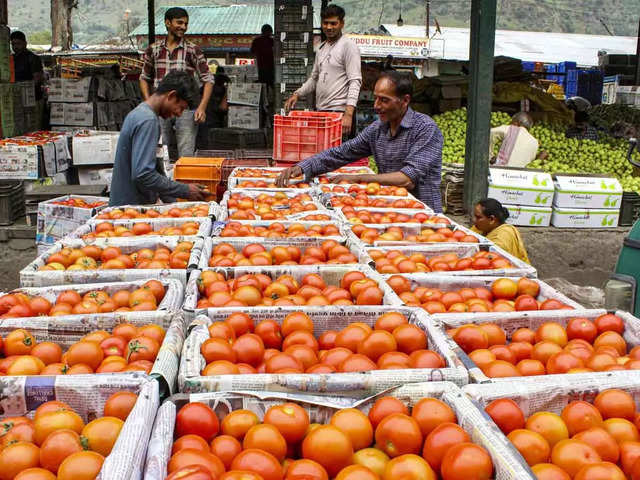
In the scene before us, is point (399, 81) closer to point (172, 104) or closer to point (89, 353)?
point (172, 104)

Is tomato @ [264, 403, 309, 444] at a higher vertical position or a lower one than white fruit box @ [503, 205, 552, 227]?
higher

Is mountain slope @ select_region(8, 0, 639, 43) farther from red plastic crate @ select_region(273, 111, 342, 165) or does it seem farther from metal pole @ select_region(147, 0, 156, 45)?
red plastic crate @ select_region(273, 111, 342, 165)

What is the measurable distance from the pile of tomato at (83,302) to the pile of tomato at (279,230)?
109 cm

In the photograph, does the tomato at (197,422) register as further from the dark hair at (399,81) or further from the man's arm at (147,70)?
the man's arm at (147,70)

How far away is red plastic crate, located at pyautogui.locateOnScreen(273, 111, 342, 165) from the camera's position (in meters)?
6.10

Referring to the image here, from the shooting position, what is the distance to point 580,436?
175cm

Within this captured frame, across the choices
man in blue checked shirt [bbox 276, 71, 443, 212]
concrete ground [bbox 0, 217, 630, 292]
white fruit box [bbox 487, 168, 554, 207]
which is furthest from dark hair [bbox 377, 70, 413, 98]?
white fruit box [bbox 487, 168, 554, 207]

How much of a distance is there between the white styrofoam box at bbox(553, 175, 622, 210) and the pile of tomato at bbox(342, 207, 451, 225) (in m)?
3.93

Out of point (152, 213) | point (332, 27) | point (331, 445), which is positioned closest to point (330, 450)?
point (331, 445)

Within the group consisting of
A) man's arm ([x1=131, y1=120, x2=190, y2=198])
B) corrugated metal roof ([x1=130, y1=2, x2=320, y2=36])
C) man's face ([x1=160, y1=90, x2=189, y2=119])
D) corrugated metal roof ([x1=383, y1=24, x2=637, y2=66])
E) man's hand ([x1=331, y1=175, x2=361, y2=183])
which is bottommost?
man's hand ([x1=331, y1=175, x2=361, y2=183])

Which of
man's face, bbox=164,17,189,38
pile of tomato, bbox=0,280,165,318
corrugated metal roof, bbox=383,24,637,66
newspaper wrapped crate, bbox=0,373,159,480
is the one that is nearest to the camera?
newspaper wrapped crate, bbox=0,373,159,480

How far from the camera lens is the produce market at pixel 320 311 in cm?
166

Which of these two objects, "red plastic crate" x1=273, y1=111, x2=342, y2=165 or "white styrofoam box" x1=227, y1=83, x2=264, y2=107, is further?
"white styrofoam box" x1=227, y1=83, x2=264, y2=107

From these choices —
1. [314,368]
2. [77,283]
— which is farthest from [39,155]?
[314,368]
